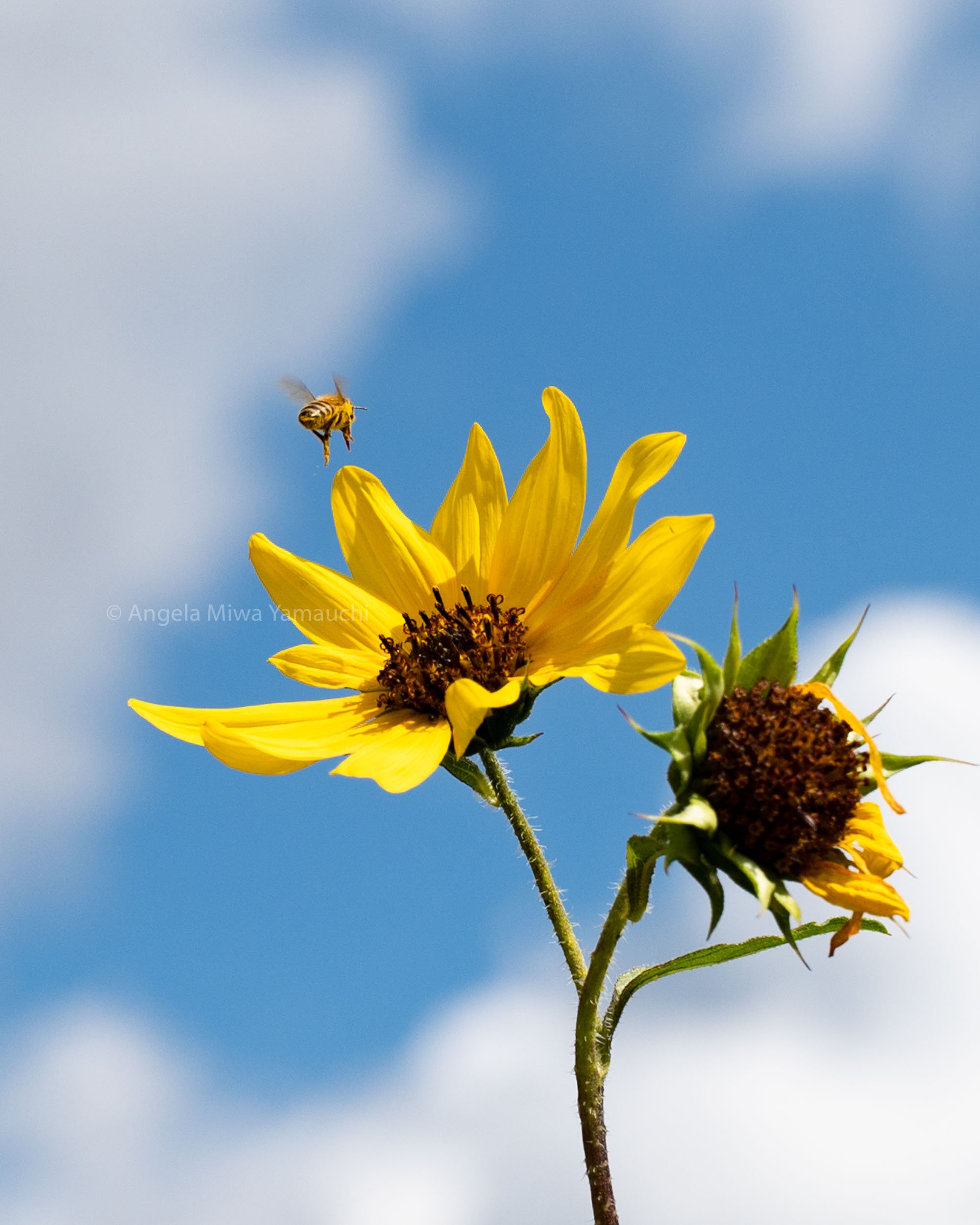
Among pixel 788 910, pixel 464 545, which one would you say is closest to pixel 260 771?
pixel 464 545

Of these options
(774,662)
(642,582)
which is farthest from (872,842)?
(642,582)

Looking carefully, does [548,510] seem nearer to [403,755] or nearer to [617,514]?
[617,514]

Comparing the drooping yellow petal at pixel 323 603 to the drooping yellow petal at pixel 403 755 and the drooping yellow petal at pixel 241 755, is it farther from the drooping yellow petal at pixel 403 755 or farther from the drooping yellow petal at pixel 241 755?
the drooping yellow petal at pixel 241 755

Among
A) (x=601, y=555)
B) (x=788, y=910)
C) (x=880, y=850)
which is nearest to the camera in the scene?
(x=788, y=910)

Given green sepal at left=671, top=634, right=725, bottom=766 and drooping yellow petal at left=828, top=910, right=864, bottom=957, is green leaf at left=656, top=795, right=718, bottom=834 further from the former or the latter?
drooping yellow petal at left=828, top=910, right=864, bottom=957

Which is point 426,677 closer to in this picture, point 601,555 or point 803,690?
point 601,555

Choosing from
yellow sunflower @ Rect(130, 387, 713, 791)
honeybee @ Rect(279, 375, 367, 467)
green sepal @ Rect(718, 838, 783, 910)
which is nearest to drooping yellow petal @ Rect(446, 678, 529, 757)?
yellow sunflower @ Rect(130, 387, 713, 791)
